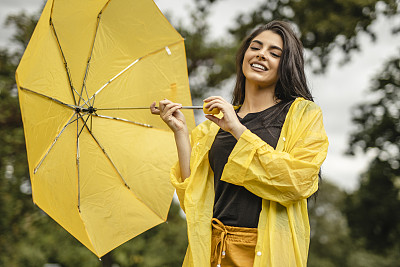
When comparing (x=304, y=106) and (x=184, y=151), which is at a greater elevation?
(x=304, y=106)

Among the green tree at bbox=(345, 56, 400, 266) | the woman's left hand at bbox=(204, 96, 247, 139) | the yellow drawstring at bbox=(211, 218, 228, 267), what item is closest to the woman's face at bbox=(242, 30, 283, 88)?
the woman's left hand at bbox=(204, 96, 247, 139)

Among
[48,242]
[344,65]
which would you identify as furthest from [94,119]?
[48,242]

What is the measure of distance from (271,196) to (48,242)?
931 centimetres

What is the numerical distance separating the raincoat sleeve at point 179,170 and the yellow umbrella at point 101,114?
0.28 metres

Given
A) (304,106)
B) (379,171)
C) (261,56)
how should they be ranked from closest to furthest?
(304,106) < (261,56) < (379,171)

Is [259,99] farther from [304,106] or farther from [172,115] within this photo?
[172,115]

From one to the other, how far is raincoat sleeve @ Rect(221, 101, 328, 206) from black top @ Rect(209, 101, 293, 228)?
0.45 feet

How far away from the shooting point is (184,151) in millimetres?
2592

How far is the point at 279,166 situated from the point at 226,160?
39 centimetres

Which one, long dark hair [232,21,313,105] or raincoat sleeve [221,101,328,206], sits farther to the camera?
long dark hair [232,21,313,105]

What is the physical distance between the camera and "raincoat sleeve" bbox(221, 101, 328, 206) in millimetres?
2039

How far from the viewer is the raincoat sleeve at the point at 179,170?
2.47 meters

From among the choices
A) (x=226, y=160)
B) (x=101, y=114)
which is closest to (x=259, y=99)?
(x=226, y=160)

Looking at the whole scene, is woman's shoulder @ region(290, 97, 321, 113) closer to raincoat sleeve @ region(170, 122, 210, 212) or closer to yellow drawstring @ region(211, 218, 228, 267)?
raincoat sleeve @ region(170, 122, 210, 212)
